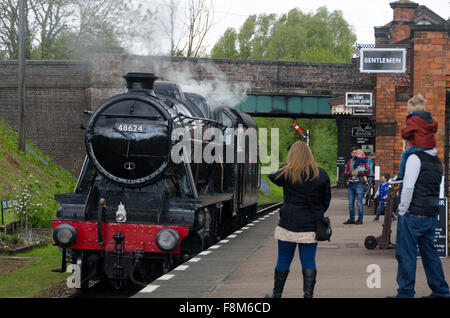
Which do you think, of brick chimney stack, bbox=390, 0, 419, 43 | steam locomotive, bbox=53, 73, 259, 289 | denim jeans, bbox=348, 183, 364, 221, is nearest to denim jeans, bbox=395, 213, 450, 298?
steam locomotive, bbox=53, 73, 259, 289

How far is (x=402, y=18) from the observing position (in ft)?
119

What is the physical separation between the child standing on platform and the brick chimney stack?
2828 centimetres

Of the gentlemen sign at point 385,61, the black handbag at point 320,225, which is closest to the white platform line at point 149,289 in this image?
the black handbag at point 320,225

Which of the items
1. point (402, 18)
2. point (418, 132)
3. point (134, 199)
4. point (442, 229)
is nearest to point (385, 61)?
point (442, 229)

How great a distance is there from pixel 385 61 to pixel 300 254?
846cm

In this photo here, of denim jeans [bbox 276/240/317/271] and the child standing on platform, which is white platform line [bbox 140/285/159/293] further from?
the child standing on platform

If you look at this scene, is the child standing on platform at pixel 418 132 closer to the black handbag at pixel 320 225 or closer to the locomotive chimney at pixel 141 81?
the black handbag at pixel 320 225

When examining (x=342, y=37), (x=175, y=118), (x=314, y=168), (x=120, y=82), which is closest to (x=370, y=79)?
(x=120, y=82)

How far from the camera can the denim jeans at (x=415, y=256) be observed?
23.0ft

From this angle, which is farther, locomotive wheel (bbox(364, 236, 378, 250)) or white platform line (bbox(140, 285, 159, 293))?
locomotive wheel (bbox(364, 236, 378, 250))

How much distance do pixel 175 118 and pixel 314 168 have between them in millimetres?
4586

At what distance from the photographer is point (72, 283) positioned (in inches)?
432

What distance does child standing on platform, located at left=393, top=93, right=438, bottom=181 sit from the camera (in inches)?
288

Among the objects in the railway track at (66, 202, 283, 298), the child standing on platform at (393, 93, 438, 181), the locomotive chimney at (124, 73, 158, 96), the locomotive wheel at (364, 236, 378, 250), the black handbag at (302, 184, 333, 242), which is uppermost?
the locomotive chimney at (124, 73, 158, 96)
